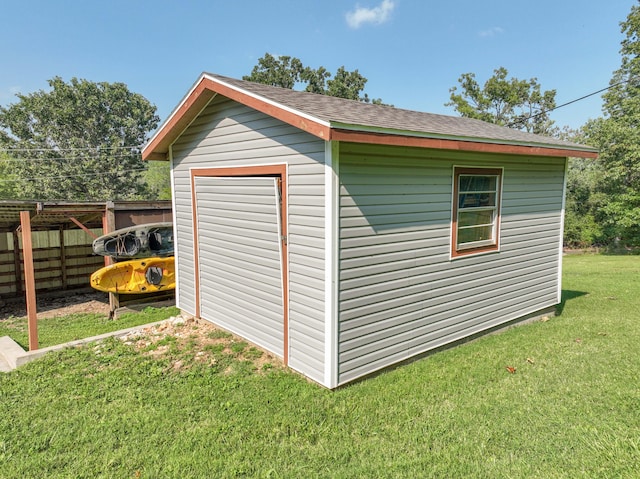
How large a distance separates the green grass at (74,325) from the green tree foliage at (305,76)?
1035 inches

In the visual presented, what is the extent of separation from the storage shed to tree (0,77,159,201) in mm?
24305

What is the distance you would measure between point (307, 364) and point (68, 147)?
2942 cm

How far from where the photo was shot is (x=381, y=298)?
13.5 feet

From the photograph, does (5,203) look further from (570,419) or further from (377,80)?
(377,80)

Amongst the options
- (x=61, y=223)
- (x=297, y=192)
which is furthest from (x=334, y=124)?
(x=61, y=223)

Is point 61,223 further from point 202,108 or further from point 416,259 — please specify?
point 416,259

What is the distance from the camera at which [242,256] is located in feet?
16.5

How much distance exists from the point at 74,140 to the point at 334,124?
97.9 ft

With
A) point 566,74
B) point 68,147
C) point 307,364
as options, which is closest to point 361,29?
point 566,74

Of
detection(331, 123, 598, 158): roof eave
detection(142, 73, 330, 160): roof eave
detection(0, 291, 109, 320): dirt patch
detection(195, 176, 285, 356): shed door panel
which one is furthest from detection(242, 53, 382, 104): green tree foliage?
detection(195, 176, 285, 356): shed door panel

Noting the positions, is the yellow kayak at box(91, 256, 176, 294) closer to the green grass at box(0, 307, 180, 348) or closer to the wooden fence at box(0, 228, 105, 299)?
the green grass at box(0, 307, 180, 348)

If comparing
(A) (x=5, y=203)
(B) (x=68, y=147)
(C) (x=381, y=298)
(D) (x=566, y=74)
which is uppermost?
(D) (x=566, y=74)

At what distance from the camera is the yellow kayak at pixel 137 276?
297 inches

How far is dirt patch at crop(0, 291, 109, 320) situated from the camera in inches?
338
